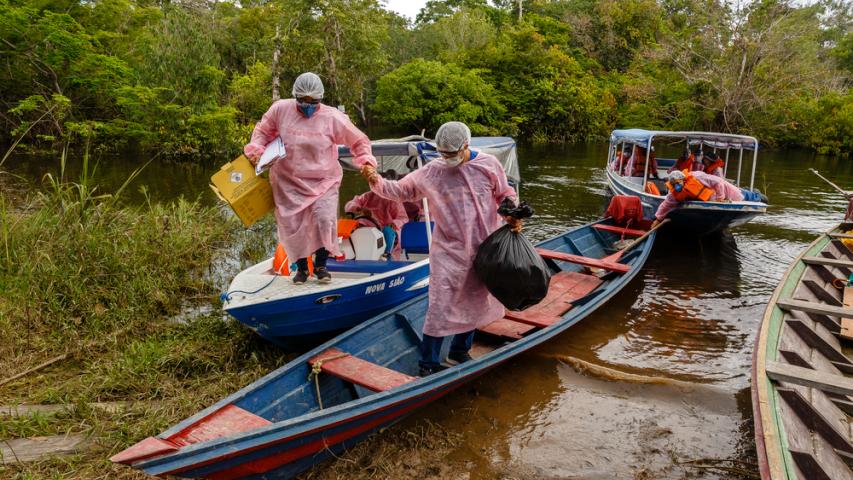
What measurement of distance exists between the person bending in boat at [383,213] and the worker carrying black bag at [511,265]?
7.62ft

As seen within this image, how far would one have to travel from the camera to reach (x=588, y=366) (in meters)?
5.35

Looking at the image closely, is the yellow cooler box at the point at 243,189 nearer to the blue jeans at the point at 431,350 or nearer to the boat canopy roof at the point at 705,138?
the blue jeans at the point at 431,350

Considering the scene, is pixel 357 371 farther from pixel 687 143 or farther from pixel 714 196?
pixel 687 143

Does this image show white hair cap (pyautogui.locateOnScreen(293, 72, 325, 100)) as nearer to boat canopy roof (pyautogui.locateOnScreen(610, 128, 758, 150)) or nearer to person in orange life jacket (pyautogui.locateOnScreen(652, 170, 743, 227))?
person in orange life jacket (pyautogui.locateOnScreen(652, 170, 743, 227))

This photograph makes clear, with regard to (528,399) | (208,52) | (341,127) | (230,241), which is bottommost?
(528,399)

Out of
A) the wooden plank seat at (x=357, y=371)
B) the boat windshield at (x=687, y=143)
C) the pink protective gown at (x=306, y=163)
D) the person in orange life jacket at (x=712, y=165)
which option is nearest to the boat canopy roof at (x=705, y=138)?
the boat windshield at (x=687, y=143)

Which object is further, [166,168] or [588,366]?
[166,168]

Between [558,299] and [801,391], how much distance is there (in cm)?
289

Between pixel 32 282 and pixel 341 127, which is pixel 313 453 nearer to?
pixel 341 127

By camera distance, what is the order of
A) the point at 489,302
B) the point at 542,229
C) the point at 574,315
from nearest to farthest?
the point at 489,302, the point at 574,315, the point at 542,229

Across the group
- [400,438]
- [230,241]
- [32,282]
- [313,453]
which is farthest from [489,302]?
[230,241]

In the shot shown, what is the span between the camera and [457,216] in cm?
381

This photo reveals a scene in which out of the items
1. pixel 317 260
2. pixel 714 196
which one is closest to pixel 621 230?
pixel 714 196

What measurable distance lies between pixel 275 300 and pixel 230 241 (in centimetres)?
469
